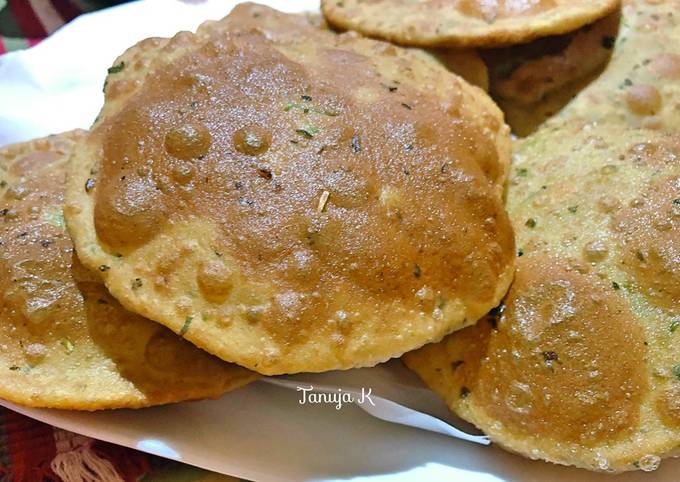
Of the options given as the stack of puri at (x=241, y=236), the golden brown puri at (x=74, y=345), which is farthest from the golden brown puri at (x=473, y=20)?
the golden brown puri at (x=74, y=345)

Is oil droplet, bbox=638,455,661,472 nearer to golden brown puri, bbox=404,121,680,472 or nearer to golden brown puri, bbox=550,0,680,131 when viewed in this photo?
golden brown puri, bbox=404,121,680,472

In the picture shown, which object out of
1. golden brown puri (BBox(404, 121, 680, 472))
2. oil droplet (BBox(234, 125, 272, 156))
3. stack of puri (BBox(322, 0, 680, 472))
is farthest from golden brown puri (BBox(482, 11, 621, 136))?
oil droplet (BBox(234, 125, 272, 156))

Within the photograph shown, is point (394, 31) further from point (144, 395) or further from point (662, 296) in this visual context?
point (144, 395)

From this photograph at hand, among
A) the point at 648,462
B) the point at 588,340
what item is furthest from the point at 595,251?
the point at 648,462

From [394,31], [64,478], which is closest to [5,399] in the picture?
[64,478]

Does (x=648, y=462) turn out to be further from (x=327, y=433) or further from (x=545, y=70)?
(x=545, y=70)

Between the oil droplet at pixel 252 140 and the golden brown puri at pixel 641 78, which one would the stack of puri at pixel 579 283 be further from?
the oil droplet at pixel 252 140
